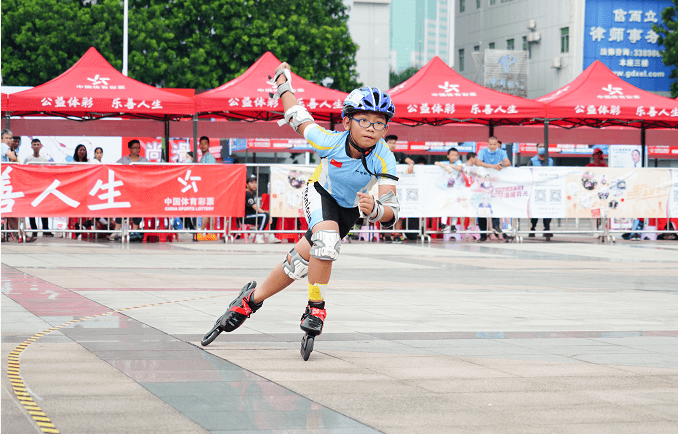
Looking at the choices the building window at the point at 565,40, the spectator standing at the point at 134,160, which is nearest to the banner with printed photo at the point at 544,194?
the spectator standing at the point at 134,160

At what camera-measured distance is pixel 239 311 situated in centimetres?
621

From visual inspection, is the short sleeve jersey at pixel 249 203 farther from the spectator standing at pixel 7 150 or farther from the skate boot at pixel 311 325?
the skate boot at pixel 311 325

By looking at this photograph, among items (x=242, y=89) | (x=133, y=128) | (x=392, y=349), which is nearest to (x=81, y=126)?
(x=133, y=128)

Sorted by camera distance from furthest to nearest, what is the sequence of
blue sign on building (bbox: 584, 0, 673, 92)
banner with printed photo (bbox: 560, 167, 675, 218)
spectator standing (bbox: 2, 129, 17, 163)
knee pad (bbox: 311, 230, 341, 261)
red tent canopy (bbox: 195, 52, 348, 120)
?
blue sign on building (bbox: 584, 0, 673, 92) < red tent canopy (bbox: 195, 52, 348, 120) < banner with printed photo (bbox: 560, 167, 675, 218) < spectator standing (bbox: 2, 129, 17, 163) < knee pad (bbox: 311, 230, 341, 261)

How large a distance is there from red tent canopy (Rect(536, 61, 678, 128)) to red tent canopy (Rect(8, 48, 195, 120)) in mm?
→ 7769

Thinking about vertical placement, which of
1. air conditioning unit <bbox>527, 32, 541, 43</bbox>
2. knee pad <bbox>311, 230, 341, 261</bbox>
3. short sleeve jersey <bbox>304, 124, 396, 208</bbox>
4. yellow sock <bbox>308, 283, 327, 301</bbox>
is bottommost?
yellow sock <bbox>308, 283, 327, 301</bbox>

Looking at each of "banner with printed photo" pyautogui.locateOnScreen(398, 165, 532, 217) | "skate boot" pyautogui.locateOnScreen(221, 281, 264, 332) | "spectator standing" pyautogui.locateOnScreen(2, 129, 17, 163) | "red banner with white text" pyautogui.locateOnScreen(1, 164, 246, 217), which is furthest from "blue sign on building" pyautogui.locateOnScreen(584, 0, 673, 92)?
"skate boot" pyautogui.locateOnScreen(221, 281, 264, 332)

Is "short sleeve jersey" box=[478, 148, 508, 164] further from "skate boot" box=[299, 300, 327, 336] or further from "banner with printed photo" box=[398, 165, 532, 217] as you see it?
"skate boot" box=[299, 300, 327, 336]

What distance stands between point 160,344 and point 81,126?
1586 cm

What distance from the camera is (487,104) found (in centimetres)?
1970

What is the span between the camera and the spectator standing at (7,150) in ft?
55.8

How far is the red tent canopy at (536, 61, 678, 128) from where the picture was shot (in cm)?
1998

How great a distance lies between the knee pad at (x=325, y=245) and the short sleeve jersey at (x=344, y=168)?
0.96 feet

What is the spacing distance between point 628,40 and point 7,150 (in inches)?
1796
